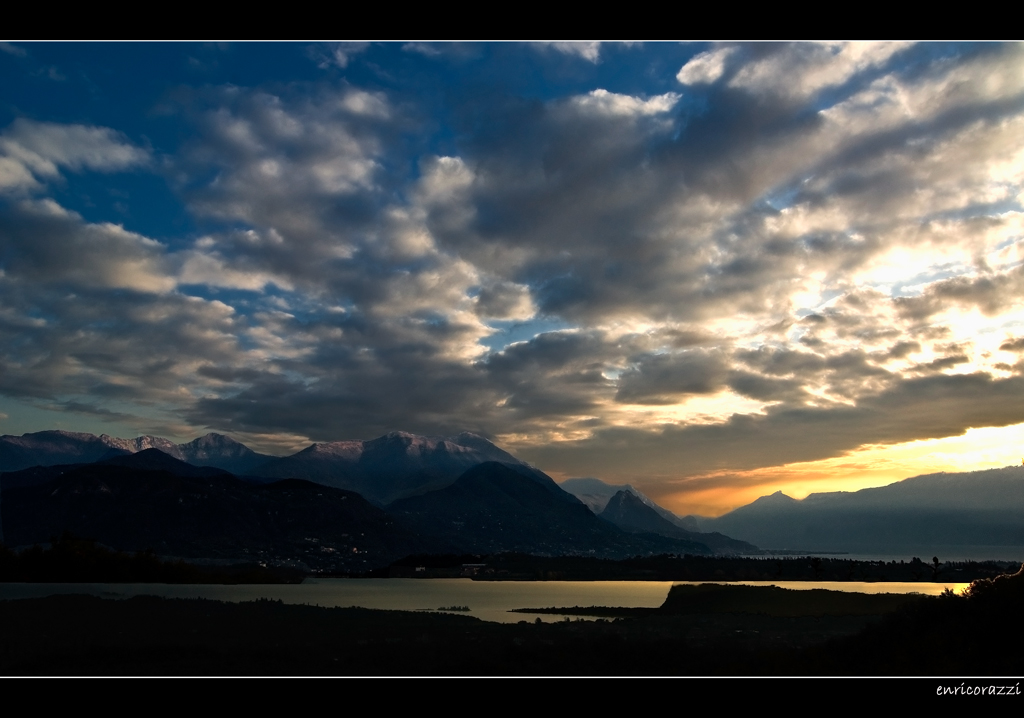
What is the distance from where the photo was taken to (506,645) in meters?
49.4

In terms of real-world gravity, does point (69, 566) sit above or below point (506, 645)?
below

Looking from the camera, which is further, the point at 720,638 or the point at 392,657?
the point at 720,638

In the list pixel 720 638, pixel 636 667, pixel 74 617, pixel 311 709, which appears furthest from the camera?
pixel 74 617

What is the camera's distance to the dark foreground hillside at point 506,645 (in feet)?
123

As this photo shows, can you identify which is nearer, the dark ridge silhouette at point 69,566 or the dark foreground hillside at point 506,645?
the dark foreground hillside at point 506,645

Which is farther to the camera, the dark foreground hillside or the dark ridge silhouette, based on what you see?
the dark ridge silhouette

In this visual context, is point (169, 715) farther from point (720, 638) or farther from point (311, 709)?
point (720, 638)

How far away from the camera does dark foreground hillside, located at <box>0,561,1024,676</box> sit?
3747 cm

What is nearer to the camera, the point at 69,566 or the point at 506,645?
the point at 506,645

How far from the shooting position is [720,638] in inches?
2274

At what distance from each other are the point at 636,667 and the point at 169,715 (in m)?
30.1
